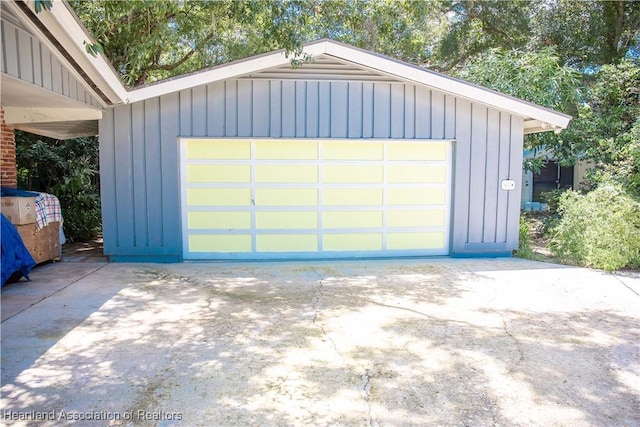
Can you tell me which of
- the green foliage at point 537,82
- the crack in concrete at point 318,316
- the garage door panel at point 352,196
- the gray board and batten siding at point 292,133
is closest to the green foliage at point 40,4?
the crack in concrete at point 318,316

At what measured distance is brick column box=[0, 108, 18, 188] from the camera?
662cm

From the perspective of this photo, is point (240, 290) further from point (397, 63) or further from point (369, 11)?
point (369, 11)

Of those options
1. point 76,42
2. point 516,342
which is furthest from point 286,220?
point 516,342

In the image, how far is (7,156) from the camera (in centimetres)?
678

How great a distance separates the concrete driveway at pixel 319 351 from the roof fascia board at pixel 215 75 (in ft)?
8.76

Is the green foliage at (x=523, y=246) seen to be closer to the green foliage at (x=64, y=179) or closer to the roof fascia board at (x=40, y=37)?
the roof fascia board at (x=40, y=37)

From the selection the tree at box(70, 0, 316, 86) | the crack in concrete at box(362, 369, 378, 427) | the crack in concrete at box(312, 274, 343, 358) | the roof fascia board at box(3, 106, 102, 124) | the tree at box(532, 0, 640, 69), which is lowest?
the crack in concrete at box(362, 369, 378, 427)

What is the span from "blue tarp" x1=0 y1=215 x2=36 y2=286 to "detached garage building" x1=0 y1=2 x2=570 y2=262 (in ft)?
4.98

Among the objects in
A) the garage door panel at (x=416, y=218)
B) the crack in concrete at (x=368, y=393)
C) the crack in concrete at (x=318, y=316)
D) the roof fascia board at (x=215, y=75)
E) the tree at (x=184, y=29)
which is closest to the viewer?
the crack in concrete at (x=368, y=393)

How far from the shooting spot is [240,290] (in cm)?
539

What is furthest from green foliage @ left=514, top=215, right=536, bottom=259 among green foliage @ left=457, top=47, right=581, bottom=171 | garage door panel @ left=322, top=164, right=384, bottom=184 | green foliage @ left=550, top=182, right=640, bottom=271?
garage door panel @ left=322, top=164, right=384, bottom=184

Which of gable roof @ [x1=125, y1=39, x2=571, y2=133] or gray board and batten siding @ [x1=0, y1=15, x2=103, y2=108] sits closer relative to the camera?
gray board and batten siding @ [x1=0, y1=15, x2=103, y2=108]

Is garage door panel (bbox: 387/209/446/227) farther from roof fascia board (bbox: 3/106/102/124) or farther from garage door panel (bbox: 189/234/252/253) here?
roof fascia board (bbox: 3/106/102/124)

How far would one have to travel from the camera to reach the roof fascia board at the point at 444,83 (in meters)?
6.79
